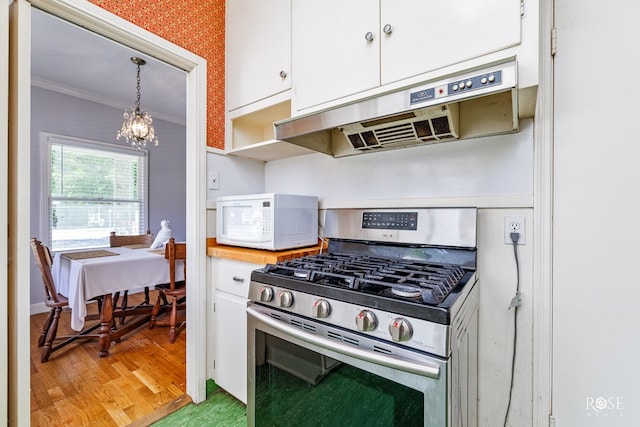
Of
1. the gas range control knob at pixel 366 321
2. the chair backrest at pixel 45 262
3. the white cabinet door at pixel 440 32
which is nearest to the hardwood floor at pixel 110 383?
the chair backrest at pixel 45 262

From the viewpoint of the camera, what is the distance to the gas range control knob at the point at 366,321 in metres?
0.80

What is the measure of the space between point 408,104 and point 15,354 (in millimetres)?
1754

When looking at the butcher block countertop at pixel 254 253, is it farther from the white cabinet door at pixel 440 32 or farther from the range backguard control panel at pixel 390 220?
the white cabinet door at pixel 440 32

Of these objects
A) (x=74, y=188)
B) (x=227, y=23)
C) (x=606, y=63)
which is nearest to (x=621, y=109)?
(x=606, y=63)

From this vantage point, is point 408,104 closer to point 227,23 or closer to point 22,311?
point 227,23

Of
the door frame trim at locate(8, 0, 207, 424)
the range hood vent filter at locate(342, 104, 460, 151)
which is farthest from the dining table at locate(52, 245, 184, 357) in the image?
the range hood vent filter at locate(342, 104, 460, 151)

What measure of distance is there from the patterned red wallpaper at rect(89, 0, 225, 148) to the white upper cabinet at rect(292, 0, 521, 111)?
0.60 meters

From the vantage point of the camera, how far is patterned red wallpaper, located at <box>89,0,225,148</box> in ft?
4.58

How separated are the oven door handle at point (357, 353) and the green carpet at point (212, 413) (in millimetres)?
770

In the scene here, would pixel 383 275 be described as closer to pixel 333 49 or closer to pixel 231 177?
pixel 333 49

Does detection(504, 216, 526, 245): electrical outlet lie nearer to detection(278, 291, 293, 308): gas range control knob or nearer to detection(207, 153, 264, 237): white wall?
detection(278, 291, 293, 308): gas range control knob

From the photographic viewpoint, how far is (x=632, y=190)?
0.89m

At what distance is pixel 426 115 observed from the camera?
1148 millimetres

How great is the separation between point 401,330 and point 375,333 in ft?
0.28
